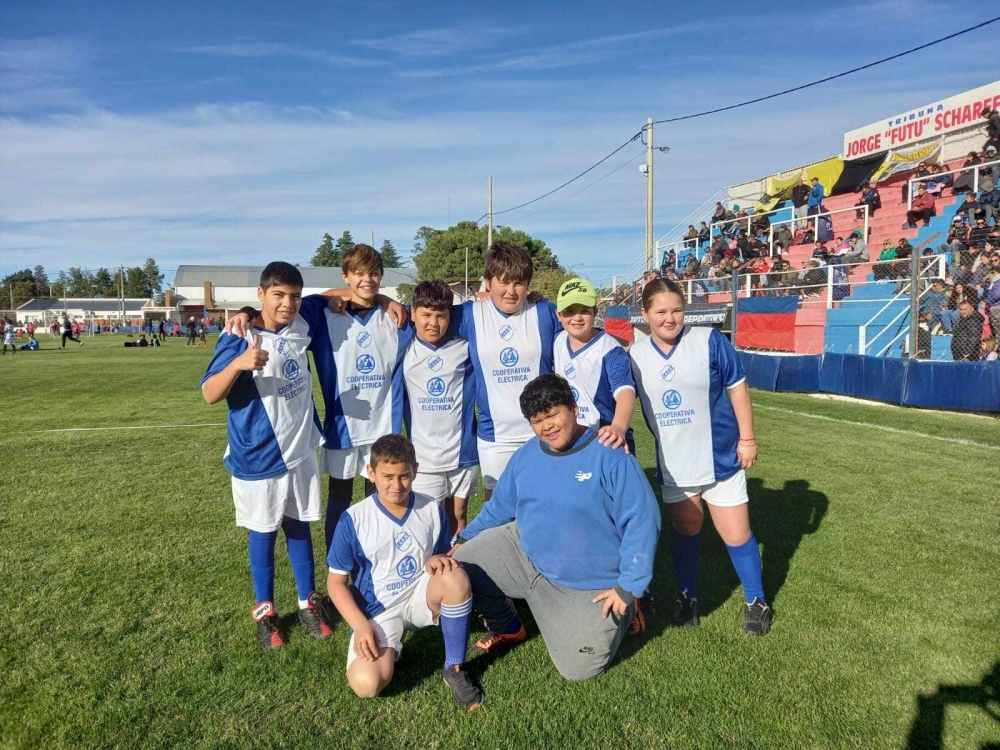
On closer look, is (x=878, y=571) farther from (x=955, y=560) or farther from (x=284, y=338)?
(x=284, y=338)

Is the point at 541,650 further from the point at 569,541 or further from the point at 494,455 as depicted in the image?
the point at 494,455

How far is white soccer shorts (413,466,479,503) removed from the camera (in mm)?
3854

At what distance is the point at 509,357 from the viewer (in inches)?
149

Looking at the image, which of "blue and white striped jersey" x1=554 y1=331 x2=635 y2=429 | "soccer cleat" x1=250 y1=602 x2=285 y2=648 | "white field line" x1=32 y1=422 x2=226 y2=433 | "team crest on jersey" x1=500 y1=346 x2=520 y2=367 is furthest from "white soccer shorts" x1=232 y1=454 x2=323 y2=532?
"white field line" x1=32 y1=422 x2=226 y2=433

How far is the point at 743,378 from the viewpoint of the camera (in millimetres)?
3502

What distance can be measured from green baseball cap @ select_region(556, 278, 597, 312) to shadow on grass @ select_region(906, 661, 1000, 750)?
2285 mm

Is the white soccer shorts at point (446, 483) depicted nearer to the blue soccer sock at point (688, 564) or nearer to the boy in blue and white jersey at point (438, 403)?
the boy in blue and white jersey at point (438, 403)

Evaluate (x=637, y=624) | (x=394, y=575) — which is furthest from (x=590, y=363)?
(x=394, y=575)

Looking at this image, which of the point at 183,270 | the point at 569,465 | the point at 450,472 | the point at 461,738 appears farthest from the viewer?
the point at 183,270

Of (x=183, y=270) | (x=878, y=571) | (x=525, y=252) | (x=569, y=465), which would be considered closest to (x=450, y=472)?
(x=569, y=465)

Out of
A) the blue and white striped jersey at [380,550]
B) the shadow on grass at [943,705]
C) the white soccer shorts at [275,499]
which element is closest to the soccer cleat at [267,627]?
the white soccer shorts at [275,499]

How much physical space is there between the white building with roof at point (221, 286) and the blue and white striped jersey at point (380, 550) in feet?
227

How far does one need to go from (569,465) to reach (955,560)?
3109mm

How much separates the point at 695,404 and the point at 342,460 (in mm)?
1979
